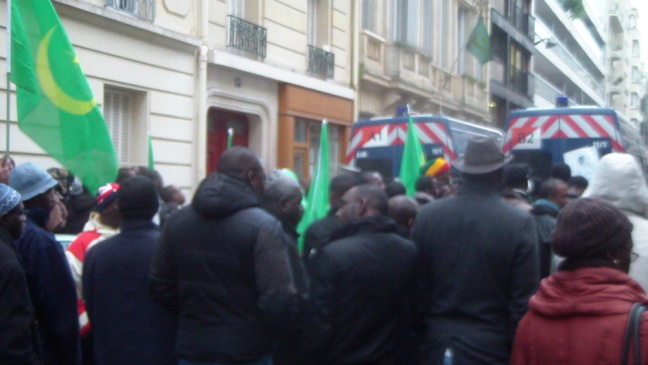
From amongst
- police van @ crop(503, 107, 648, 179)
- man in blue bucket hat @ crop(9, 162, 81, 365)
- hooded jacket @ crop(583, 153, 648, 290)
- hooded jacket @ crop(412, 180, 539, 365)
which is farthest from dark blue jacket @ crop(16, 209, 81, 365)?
police van @ crop(503, 107, 648, 179)

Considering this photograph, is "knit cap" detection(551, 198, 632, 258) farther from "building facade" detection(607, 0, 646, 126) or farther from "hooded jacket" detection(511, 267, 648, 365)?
"building facade" detection(607, 0, 646, 126)

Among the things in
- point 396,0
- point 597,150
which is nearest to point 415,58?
point 396,0

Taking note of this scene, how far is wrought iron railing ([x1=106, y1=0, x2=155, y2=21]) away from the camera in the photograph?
440 inches

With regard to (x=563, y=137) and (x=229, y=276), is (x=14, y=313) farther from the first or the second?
(x=563, y=137)

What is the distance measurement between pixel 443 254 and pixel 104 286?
5.38 feet

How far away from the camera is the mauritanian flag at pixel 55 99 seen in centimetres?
554

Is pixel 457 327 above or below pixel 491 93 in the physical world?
below

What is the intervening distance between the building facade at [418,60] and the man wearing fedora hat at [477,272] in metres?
13.9

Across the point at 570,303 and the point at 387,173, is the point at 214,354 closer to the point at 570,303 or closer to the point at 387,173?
the point at 570,303

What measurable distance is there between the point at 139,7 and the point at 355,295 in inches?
335

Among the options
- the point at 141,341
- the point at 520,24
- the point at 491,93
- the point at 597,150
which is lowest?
the point at 141,341

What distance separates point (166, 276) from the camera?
3965 millimetres

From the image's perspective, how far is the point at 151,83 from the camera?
11859 mm

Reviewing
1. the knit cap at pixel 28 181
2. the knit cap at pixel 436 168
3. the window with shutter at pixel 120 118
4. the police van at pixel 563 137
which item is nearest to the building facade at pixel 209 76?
the window with shutter at pixel 120 118
